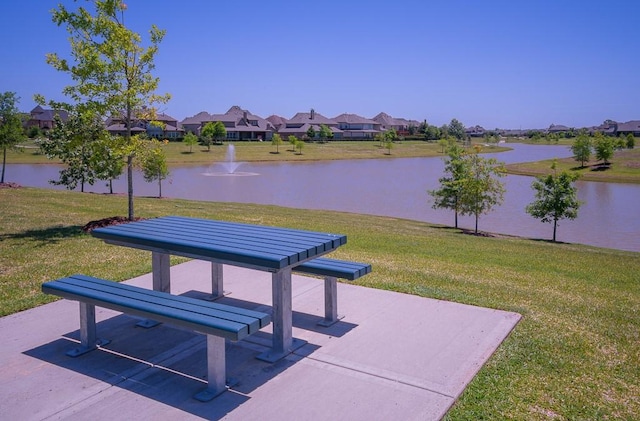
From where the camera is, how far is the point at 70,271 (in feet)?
27.9

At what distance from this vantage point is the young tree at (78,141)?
40.1 ft

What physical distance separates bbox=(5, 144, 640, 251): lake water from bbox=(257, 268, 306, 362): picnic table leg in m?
17.0

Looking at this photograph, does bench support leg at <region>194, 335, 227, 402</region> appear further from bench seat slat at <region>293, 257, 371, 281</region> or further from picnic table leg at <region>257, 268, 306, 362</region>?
bench seat slat at <region>293, 257, 371, 281</region>

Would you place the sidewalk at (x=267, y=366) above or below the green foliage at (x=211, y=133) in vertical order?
below

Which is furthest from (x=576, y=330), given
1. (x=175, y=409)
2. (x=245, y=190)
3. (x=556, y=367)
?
(x=245, y=190)

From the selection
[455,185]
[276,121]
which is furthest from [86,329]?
[276,121]

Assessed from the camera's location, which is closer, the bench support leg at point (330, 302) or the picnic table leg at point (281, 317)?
the picnic table leg at point (281, 317)

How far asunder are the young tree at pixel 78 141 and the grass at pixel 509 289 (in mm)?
1914

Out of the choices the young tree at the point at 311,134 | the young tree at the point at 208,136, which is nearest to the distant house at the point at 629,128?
the young tree at the point at 311,134

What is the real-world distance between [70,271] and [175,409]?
4.93 meters

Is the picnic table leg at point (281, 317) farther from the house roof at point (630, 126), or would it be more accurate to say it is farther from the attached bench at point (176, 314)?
the house roof at point (630, 126)

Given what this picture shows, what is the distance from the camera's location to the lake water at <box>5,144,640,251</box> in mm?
22438

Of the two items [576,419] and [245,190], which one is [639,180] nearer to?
[245,190]

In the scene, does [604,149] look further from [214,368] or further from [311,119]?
[311,119]
